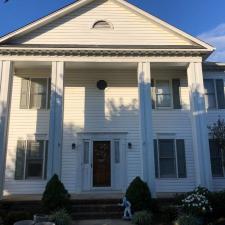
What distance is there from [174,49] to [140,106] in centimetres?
293

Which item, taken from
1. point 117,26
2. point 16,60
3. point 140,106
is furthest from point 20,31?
point 140,106

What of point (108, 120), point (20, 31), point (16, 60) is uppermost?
point (20, 31)

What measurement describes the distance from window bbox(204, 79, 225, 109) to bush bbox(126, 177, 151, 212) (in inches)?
234

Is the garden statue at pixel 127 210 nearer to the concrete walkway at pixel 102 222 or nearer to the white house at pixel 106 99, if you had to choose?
the concrete walkway at pixel 102 222

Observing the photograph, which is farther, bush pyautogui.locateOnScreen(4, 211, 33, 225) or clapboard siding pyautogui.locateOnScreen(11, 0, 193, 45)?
clapboard siding pyautogui.locateOnScreen(11, 0, 193, 45)

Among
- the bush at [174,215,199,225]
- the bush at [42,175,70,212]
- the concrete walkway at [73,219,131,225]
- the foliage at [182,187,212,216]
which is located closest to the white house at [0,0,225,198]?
the bush at [42,175,70,212]

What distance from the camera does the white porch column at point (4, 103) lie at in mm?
11710

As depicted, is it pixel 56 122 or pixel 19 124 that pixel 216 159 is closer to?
pixel 56 122

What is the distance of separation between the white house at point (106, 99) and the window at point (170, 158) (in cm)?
4

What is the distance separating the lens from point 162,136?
45.5ft

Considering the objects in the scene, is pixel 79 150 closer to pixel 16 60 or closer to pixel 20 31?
pixel 16 60

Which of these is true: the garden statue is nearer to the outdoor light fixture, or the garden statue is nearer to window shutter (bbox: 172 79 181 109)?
window shutter (bbox: 172 79 181 109)

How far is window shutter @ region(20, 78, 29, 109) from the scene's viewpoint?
45.2 ft

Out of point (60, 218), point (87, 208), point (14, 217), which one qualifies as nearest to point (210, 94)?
point (87, 208)
